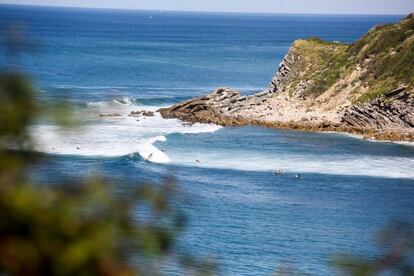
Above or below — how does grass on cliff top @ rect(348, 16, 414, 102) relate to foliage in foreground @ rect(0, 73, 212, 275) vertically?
below

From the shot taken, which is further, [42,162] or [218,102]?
[218,102]

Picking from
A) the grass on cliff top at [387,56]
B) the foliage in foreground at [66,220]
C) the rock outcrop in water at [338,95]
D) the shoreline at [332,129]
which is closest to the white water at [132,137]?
the shoreline at [332,129]

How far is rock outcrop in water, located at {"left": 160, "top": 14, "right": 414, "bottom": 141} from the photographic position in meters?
56.1

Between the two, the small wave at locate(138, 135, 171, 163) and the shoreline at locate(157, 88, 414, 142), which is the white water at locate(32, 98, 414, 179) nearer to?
the small wave at locate(138, 135, 171, 163)

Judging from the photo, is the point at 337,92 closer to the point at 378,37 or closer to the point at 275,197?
the point at 378,37

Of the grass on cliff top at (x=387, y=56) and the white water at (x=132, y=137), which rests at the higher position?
the grass on cliff top at (x=387, y=56)

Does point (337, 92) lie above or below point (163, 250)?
below

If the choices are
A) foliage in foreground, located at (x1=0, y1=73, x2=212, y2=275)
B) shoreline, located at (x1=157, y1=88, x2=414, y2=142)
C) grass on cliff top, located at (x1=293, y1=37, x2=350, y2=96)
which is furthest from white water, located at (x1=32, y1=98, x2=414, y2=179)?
foliage in foreground, located at (x1=0, y1=73, x2=212, y2=275)

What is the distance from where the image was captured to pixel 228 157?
152ft

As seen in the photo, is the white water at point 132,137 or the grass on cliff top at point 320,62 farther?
the grass on cliff top at point 320,62

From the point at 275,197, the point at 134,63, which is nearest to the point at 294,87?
the point at 275,197

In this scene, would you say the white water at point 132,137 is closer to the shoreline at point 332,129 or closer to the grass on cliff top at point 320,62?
the shoreline at point 332,129

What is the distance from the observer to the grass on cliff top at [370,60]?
60469mm

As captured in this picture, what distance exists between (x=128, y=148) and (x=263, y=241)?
21.2m
